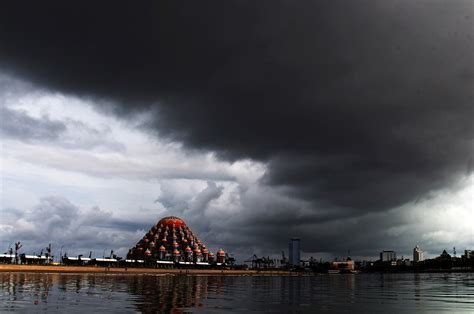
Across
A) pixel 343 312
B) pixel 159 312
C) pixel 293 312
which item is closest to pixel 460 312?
pixel 343 312

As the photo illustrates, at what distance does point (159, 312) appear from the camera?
136ft

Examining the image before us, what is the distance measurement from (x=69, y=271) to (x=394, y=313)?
177 metres

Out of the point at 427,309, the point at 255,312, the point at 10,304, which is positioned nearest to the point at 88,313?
the point at 10,304

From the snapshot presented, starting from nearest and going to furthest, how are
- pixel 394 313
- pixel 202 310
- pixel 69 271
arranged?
pixel 202 310
pixel 394 313
pixel 69 271

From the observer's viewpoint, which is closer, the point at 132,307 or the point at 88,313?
the point at 88,313

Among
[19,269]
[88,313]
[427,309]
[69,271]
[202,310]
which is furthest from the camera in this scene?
[69,271]

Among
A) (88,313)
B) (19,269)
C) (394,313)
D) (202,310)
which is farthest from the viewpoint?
(19,269)

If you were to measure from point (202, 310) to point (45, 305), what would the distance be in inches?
636

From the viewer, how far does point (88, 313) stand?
40688 millimetres

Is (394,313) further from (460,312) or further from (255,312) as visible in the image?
(255,312)

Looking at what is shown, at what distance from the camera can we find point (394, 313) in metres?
48.5

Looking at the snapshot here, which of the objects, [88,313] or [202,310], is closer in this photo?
[88,313]

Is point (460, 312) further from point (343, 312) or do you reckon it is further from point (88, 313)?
point (88, 313)

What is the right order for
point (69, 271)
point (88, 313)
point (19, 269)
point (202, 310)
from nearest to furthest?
point (88, 313) < point (202, 310) < point (19, 269) < point (69, 271)
